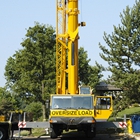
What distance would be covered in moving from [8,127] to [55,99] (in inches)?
125

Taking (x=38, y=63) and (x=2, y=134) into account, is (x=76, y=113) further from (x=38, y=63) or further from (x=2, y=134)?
(x=38, y=63)

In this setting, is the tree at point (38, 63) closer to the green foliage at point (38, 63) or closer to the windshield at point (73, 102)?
the green foliage at point (38, 63)

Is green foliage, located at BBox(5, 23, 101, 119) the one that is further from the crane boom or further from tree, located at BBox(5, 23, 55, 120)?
the crane boom

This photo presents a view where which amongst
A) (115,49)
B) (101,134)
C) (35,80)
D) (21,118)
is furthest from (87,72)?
(21,118)

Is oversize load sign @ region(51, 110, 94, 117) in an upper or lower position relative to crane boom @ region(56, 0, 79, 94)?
lower

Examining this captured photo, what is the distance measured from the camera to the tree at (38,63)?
102 ft

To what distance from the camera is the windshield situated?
1672cm

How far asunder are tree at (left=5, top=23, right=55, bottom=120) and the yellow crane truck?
10407mm

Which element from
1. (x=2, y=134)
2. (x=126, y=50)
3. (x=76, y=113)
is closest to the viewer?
(x=76, y=113)

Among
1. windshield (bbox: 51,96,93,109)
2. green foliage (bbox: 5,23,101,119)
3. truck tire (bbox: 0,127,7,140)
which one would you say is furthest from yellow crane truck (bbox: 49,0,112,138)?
green foliage (bbox: 5,23,101,119)

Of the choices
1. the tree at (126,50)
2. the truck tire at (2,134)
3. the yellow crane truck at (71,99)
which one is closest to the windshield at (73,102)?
the yellow crane truck at (71,99)

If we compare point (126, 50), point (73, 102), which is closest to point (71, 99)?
point (73, 102)

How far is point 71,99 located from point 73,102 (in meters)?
0.20

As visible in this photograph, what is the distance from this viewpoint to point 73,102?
16812mm
